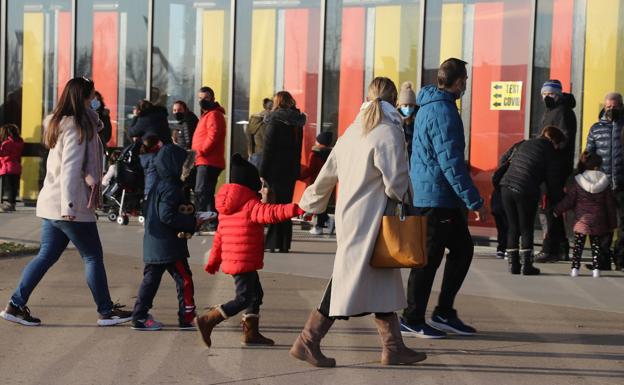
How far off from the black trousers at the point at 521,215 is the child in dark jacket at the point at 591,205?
1.42 ft

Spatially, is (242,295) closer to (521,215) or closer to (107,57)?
(521,215)

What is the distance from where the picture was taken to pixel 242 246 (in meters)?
8.02

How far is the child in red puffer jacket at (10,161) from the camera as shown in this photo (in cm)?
1788

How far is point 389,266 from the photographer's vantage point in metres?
7.42

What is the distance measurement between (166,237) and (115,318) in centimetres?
78

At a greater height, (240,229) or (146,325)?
(240,229)

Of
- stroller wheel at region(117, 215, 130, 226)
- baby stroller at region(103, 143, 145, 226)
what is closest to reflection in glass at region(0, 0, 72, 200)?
baby stroller at region(103, 143, 145, 226)

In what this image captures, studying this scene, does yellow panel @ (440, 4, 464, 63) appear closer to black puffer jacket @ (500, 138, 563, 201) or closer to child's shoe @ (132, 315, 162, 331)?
black puffer jacket @ (500, 138, 563, 201)

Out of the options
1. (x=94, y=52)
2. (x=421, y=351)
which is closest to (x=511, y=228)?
(x=421, y=351)

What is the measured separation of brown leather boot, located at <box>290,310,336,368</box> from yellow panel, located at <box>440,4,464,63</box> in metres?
8.32

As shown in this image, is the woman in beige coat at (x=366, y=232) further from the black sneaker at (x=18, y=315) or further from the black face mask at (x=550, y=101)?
the black face mask at (x=550, y=101)

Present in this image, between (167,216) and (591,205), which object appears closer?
(167,216)

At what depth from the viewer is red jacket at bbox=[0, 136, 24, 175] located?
17.9 metres

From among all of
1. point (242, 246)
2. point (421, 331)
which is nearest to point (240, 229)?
point (242, 246)
